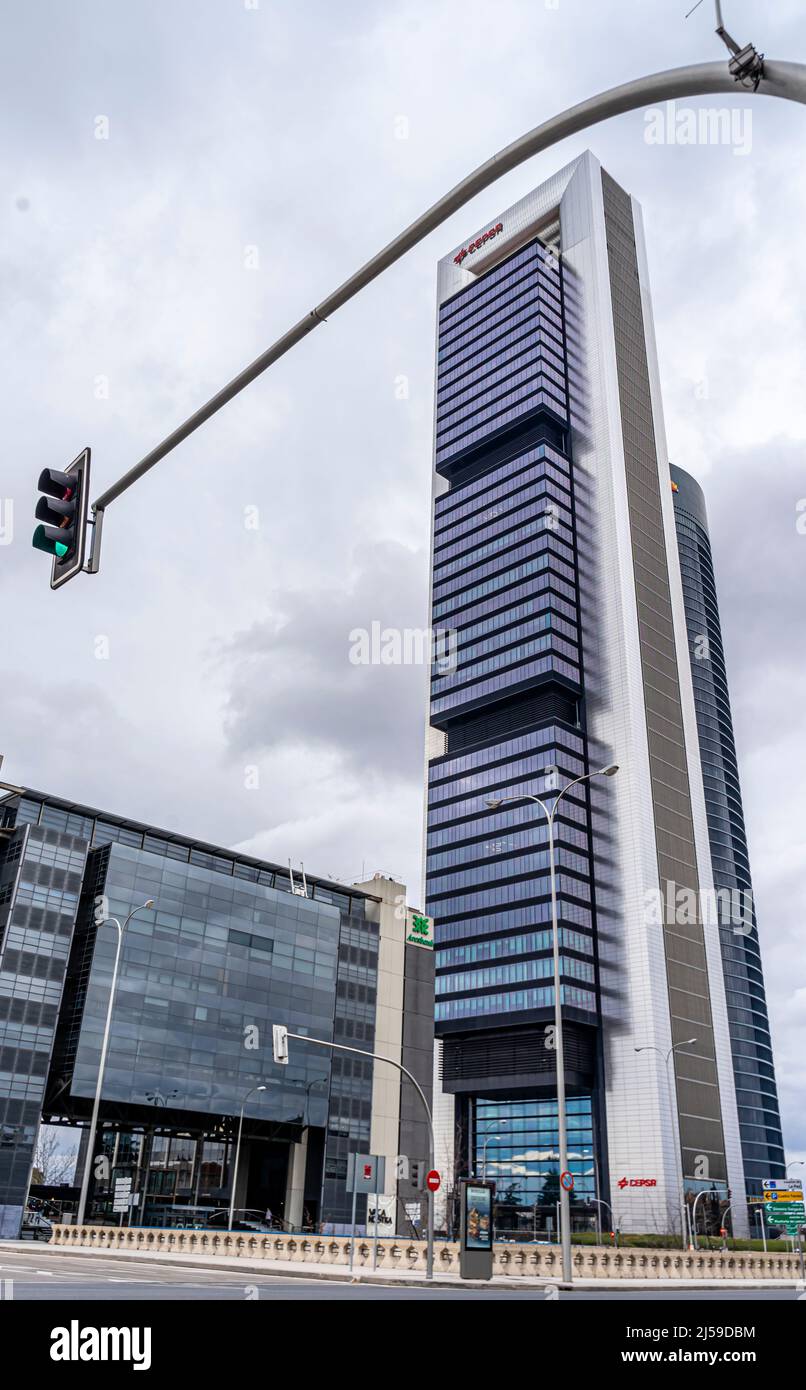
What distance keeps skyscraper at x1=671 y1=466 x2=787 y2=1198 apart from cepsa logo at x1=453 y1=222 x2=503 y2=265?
69876mm

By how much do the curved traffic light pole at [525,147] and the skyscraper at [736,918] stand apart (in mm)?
181159

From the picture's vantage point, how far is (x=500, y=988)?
12488cm

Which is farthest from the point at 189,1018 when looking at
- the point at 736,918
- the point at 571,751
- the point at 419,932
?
the point at 736,918

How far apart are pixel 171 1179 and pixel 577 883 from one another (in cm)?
5836

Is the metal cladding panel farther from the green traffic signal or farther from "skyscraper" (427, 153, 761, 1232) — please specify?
the green traffic signal

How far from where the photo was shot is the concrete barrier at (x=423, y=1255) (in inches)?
1389

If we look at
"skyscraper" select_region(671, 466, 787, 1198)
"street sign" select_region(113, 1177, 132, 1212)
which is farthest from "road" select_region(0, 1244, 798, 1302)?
"skyscraper" select_region(671, 466, 787, 1198)

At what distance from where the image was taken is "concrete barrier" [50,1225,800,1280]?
35.3 m

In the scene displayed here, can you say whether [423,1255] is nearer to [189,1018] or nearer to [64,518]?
[64,518]

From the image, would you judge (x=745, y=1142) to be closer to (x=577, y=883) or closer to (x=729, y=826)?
(x=729, y=826)

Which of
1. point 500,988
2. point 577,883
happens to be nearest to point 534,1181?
point 500,988

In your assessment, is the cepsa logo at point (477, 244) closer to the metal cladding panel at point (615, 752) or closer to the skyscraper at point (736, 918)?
the metal cladding panel at point (615, 752)

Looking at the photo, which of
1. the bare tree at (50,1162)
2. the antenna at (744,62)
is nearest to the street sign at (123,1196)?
the antenna at (744,62)

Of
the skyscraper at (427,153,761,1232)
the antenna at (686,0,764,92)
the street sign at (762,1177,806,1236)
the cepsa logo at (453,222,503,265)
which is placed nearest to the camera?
the antenna at (686,0,764,92)
